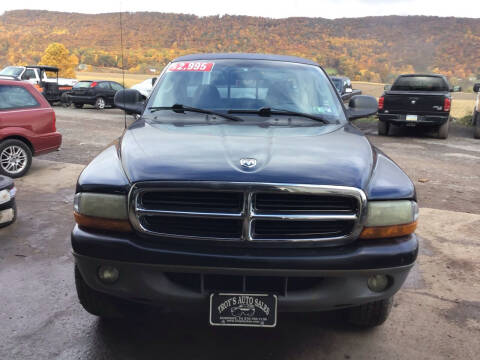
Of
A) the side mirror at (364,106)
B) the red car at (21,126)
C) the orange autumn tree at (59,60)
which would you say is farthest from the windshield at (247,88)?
the orange autumn tree at (59,60)

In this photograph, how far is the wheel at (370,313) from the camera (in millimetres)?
2756

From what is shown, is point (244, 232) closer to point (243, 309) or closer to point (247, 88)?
point (243, 309)

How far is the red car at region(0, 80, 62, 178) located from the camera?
274 inches

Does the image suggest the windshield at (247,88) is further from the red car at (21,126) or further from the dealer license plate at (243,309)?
the red car at (21,126)

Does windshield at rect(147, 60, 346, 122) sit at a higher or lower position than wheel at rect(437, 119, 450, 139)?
higher

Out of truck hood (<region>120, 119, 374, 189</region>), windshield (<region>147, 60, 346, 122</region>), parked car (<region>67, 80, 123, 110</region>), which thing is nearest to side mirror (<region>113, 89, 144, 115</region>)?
windshield (<region>147, 60, 346, 122</region>)

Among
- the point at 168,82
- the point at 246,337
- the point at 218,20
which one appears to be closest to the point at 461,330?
the point at 246,337

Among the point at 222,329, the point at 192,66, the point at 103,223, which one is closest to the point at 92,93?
the point at 192,66

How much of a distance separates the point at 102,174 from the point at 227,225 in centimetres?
72

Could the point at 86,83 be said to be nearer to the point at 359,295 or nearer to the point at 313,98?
the point at 313,98

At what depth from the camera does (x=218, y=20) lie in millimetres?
88000

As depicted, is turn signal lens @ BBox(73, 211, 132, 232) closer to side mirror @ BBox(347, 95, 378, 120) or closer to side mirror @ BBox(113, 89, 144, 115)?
side mirror @ BBox(113, 89, 144, 115)

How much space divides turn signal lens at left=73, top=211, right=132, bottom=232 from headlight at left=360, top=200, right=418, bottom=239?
3.84ft

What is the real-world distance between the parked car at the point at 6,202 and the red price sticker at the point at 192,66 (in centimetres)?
213
